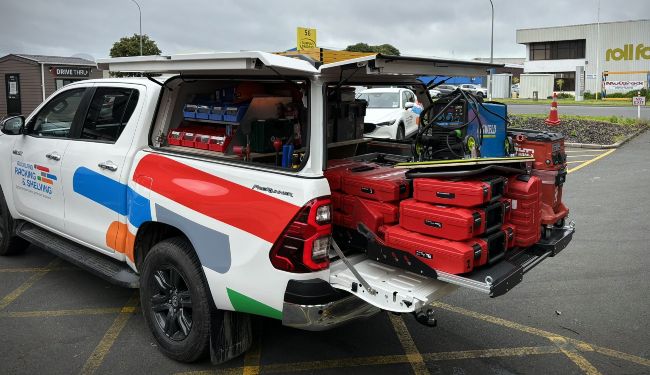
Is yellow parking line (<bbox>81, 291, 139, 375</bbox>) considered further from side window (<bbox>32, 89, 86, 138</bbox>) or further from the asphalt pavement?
the asphalt pavement

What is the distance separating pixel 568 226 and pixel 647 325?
1.10 m

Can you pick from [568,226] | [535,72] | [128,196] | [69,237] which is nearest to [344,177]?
[128,196]

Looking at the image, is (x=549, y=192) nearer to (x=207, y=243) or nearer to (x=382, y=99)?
(x=207, y=243)

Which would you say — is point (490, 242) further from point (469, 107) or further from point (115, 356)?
point (115, 356)

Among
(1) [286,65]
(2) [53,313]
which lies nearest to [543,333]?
(1) [286,65]

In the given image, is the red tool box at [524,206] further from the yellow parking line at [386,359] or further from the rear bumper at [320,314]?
the rear bumper at [320,314]

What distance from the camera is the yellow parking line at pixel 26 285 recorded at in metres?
4.97

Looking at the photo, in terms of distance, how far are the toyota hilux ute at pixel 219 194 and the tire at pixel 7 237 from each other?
0.72 metres

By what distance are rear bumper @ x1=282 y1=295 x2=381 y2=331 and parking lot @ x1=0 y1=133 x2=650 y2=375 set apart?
70cm

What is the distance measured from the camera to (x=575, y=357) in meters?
4.07

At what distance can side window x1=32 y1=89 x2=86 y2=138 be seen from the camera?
4.93 meters

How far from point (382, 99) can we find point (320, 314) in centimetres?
1273

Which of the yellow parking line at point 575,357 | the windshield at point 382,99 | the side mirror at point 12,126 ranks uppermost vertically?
the windshield at point 382,99

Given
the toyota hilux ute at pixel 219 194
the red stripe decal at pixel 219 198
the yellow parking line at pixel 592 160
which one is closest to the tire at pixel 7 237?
the toyota hilux ute at pixel 219 194
